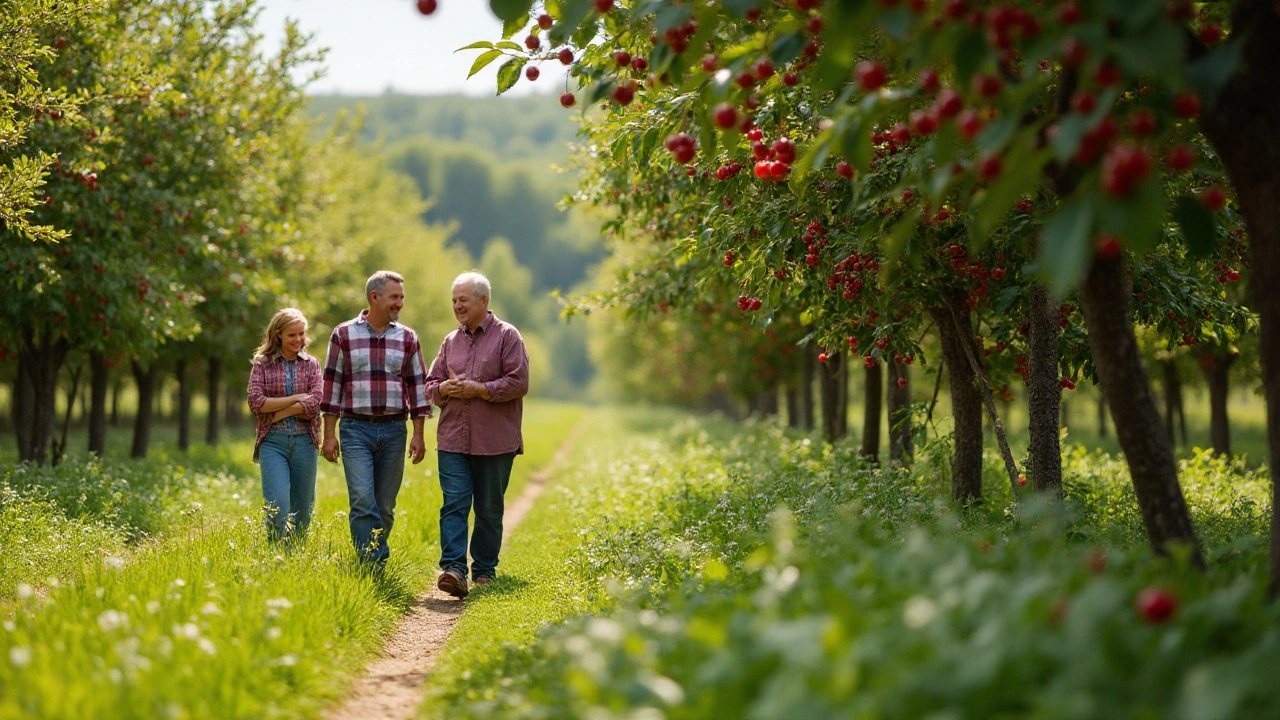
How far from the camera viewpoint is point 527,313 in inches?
3920

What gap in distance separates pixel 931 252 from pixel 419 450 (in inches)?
168

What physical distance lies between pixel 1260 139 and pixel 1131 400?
1231 mm

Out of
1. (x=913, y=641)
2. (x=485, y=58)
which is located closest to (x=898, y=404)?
(x=485, y=58)

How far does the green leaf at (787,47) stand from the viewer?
3.58m

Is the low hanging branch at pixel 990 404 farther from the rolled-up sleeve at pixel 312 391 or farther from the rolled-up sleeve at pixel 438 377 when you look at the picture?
the rolled-up sleeve at pixel 312 391

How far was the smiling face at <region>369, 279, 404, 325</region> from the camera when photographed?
284 inches

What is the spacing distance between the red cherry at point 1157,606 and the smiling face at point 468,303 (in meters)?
5.48

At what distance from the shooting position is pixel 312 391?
756 cm

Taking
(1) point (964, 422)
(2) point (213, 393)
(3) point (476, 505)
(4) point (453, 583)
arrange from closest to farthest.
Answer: (4) point (453, 583), (3) point (476, 505), (1) point (964, 422), (2) point (213, 393)

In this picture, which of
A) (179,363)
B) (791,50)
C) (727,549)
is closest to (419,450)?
(727,549)

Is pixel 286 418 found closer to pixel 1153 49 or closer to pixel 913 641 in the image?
pixel 913 641

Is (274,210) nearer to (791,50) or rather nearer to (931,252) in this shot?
(931,252)

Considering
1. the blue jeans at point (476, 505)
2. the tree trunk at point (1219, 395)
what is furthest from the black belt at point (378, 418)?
the tree trunk at point (1219, 395)

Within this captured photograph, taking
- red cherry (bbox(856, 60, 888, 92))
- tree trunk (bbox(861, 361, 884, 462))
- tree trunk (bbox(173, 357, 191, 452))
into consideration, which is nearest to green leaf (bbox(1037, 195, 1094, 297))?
red cherry (bbox(856, 60, 888, 92))
